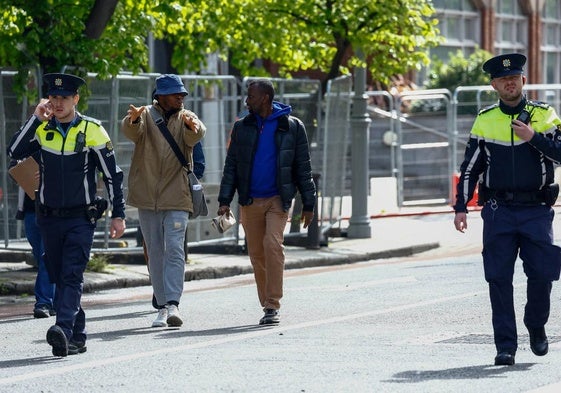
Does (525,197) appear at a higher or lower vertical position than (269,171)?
lower

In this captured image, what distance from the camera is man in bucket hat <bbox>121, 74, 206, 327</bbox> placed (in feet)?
38.9

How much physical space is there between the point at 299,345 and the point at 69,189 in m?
1.84

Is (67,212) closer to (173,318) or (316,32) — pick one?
(173,318)

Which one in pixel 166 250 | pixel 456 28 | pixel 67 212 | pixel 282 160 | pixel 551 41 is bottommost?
pixel 166 250

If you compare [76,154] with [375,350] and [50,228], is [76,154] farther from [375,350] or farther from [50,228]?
[375,350]

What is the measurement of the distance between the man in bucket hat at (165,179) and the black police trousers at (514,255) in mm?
3130

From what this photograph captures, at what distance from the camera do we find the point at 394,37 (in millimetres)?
21703

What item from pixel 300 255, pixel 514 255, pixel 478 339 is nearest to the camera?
pixel 514 255

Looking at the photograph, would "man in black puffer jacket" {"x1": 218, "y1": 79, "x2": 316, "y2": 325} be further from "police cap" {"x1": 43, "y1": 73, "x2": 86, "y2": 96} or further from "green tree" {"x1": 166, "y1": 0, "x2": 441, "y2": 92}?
"green tree" {"x1": 166, "y1": 0, "x2": 441, "y2": 92}

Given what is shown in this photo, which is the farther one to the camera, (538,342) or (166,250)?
(166,250)

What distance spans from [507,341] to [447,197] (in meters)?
20.4

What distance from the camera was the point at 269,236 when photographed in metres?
12.1

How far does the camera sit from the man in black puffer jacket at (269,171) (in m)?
12.0

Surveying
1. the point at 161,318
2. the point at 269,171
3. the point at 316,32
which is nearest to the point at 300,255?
the point at 316,32
